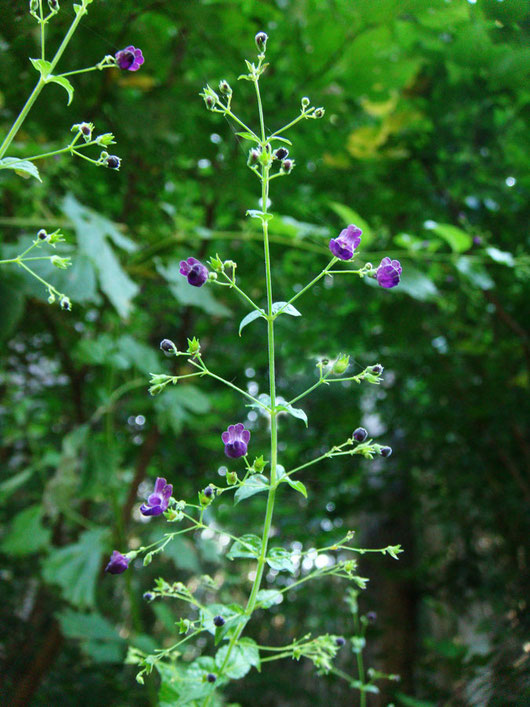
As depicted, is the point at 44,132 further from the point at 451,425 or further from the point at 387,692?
the point at 387,692

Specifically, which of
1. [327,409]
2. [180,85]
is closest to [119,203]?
[180,85]

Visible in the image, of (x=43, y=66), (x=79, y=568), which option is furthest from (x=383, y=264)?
(x=79, y=568)

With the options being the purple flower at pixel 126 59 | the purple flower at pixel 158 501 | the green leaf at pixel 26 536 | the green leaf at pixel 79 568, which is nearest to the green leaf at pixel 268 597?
the purple flower at pixel 158 501

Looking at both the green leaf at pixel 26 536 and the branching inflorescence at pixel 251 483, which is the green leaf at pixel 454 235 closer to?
the branching inflorescence at pixel 251 483

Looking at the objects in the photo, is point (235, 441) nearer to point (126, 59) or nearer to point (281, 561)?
point (281, 561)

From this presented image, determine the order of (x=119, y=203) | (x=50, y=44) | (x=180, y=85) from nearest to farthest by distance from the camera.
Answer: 1. (x=50, y=44)
2. (x=180, y=85)
3. (x=119, y=203)

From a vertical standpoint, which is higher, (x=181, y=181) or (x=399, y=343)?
(x=181, y=181)

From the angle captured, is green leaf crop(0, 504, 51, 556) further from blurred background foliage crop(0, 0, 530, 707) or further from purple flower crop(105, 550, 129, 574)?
purple flower crop(105, 550, 129, 574)
